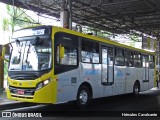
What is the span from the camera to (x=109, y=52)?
14.6m

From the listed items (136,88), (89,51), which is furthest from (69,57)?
(136,88)

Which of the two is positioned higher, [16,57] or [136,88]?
[16,57]

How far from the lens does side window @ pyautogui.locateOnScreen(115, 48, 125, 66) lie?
50.4ft

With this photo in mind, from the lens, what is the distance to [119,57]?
15.7 metres

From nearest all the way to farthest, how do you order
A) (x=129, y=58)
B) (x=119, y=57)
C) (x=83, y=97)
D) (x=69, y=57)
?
(x=69, y=57) → (x=83, y=97) → (x=119, y=57) → (x=129, y=58)

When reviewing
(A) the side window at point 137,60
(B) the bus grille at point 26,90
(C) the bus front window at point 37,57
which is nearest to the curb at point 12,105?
(B) the bus grille at point 26,90

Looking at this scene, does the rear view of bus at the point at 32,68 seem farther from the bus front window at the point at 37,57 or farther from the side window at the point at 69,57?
the side window at the point at 69,57

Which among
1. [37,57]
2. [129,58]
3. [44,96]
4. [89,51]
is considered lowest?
[44,96]

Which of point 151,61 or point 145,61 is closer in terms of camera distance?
point 145,61

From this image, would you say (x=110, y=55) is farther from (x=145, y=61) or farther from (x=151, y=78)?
(x=151, y=78)

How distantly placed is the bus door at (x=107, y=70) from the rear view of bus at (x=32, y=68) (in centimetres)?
399

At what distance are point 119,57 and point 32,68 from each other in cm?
639

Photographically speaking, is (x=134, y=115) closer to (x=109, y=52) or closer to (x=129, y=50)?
(x=109, y=52)

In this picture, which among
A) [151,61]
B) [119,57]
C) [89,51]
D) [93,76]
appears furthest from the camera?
[151,61]
